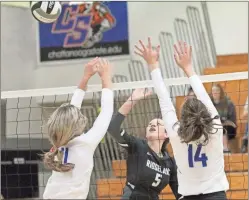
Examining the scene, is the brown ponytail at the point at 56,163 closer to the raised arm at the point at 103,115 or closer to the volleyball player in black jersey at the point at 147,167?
the raised arm at the point at 103,115

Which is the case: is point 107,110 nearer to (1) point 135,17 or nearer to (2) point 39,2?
(2) point 39,2

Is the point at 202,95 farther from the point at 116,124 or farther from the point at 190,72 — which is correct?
the point at 116,124

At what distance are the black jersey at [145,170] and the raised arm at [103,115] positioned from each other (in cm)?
111

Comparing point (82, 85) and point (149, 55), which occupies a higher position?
point (149, 55)

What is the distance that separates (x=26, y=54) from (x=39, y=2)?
6.55 meters

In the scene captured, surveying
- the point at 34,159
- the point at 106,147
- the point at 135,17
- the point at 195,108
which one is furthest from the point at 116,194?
the point at 195,108

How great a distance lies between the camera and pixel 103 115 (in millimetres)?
4273

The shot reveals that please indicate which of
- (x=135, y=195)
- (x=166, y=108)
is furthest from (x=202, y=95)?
(x=135, y=195)

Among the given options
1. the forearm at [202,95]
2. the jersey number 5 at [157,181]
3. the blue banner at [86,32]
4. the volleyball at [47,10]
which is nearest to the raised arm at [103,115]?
the forearm at [202,95]

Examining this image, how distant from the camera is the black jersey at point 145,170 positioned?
580 cm

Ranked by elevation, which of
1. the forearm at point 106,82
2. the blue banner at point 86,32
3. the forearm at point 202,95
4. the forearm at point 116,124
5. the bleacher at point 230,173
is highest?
the blue banner at point 86,32

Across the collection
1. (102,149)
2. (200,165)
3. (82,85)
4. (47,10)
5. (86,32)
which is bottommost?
(102,149)

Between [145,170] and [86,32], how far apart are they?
23.6 ft

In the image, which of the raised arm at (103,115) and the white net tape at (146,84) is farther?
the white net tape at (146,84)
